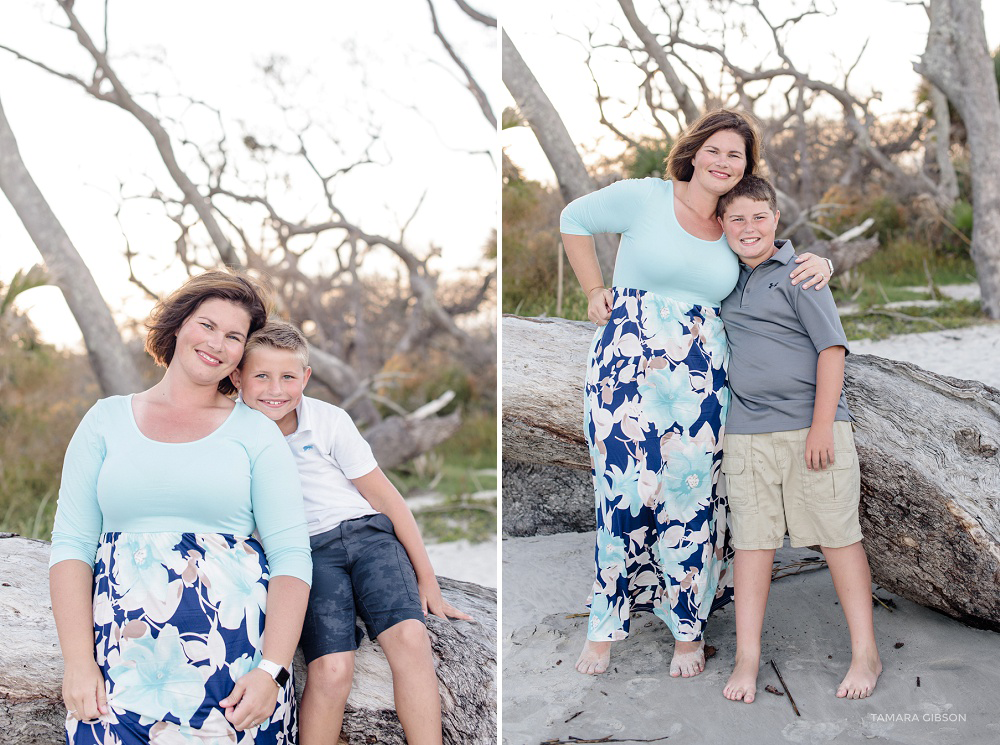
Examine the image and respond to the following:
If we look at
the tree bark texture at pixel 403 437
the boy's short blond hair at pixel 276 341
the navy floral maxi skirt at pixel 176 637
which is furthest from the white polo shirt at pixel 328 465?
the tree bark texture at pixel 403 437

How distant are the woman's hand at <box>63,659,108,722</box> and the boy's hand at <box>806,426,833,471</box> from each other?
2.23 meters

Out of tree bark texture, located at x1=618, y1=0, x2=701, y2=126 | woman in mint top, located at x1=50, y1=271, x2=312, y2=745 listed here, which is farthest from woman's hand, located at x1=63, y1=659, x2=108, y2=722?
tree bark texture, located at x1=618, y1=0, x2=701, y2=126

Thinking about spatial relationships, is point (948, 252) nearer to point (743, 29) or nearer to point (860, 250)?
point (860, 250)

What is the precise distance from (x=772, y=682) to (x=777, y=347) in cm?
120

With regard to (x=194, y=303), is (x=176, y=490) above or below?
below

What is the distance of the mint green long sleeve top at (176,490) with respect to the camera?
2.06m

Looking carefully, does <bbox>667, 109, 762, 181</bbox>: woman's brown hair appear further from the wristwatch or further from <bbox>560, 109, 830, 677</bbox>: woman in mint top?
the wristwatch

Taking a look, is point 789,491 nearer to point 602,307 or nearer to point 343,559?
point 602,307

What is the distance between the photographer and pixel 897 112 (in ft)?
50.3

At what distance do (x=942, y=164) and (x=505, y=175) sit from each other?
7.54m

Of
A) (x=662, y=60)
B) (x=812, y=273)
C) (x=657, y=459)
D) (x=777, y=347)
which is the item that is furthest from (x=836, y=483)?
(x=662, y=60)

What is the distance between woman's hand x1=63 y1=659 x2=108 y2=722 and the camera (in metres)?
1.94

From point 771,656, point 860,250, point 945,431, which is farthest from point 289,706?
point 860,250

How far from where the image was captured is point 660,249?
2.85 metres
